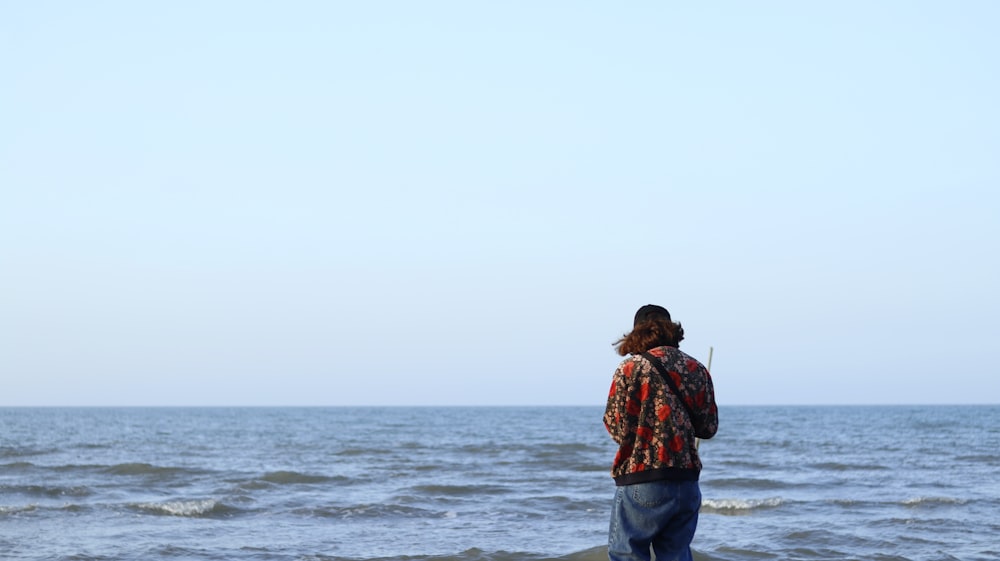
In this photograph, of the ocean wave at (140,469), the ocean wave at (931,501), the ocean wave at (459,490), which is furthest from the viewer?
the ocean wave at (140,469)

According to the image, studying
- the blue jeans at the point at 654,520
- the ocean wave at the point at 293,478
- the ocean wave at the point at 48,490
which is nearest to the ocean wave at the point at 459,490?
the ocean wave at the point at 293,478

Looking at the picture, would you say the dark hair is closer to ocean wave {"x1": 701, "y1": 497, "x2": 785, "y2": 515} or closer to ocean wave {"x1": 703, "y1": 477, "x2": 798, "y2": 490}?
ocean wave {"x1": 701, "y1": 497, "x2": 785, "y2": 515}

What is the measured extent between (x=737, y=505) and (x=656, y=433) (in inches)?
376

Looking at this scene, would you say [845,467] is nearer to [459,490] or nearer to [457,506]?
[459,490]

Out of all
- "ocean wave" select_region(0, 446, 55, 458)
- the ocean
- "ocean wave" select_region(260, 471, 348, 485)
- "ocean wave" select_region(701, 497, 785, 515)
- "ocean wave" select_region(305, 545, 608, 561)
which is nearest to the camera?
"ocean wave" select_region(305, 545, 608, 561)

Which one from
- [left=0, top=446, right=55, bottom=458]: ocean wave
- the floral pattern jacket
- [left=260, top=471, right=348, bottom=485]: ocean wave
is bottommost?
[left=0, top=446, right=55, bottom=458]: ocean wave

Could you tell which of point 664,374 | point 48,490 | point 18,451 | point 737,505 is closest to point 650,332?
point 664,374

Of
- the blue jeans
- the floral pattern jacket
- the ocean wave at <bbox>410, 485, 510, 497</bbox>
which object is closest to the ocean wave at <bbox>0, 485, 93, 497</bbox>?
the ocean wave at <bbox>410, 485, 510, 497</bbox>

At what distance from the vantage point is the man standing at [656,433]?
15.6ft

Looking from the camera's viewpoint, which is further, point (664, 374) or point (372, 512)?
point (372, 512)

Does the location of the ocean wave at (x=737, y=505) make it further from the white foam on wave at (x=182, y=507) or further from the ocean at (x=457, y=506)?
the white foam on wave at (x=182, y=507)

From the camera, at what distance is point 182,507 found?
13.5m

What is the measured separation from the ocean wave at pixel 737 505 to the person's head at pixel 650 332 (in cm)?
890

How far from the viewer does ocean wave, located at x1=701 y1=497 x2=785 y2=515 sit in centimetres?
1326
